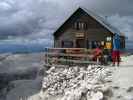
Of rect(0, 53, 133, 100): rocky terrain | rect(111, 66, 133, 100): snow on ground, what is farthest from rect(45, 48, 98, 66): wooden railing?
rect(111, 66, 133, 100): snow on ground

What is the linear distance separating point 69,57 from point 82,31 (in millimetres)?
10189

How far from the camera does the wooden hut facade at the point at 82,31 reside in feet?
133

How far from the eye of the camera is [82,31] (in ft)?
137

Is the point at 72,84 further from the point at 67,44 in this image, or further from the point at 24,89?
the point at 67,44

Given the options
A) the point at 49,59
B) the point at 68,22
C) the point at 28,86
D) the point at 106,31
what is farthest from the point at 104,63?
the point at 68,22

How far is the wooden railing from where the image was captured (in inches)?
1206

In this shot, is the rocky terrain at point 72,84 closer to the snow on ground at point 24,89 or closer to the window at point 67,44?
the snow on ground at point 24,89

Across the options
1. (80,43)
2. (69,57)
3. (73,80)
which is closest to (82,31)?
(80,43)

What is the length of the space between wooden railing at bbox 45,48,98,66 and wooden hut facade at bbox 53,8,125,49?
7.40 m

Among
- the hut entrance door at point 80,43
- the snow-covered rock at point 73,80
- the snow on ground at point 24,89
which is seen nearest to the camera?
the snow-covered rock at point 73,80

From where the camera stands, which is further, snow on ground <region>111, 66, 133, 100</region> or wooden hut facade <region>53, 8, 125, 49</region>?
wooden hut facade <region>53, 8, 125, 49</region>

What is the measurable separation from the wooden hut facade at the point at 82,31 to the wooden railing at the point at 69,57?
24.3ft

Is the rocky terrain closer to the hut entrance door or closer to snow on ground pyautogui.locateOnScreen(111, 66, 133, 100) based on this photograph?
snow on ground pyautogui.locateOnScreen(111, 66, 133, 100)

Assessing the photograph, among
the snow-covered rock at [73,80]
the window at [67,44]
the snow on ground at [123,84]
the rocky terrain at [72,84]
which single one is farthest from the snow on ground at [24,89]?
the snow on ground at [123,84]
